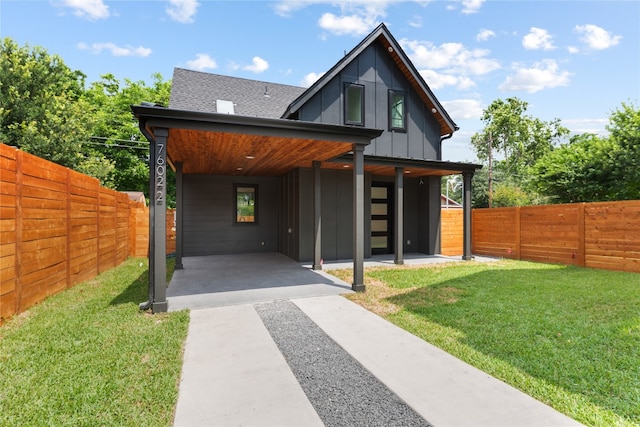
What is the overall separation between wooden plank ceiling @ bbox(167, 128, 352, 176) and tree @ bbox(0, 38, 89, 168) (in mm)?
7430

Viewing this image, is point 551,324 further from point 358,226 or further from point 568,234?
point 568,234

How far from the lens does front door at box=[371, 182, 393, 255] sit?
34.8 feet

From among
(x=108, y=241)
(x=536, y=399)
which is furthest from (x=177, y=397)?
(x=108, y=241)

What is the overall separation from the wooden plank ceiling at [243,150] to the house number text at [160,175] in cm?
57

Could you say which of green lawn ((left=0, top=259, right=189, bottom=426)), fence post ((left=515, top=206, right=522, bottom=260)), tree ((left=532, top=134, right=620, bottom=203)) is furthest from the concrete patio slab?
tree ((left=532, top=134, right=620, bottom=203))

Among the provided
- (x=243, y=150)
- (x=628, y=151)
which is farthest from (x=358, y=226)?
(x=628, y=151)

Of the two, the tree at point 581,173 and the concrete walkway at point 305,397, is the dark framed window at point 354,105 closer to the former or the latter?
the concrete walkway at point 305,397

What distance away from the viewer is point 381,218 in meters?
10.8

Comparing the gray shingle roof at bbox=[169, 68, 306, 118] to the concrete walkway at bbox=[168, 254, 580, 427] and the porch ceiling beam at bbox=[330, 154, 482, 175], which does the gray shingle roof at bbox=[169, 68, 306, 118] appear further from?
the concrete walkway at bbox=[168, 254, 580, 427]

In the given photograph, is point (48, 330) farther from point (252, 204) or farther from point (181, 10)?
point (181, 10)

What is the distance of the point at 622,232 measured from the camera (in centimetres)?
757

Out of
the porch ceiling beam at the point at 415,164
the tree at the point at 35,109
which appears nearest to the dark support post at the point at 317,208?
the porch ceiling beam at the point at 415,164

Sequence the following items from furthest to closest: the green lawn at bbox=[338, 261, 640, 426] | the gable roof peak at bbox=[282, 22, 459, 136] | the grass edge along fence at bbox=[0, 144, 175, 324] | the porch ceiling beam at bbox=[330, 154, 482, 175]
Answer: the gable roof peak at bbox=[282, 22, 459, 136], the porch ceiling beam at bbox=[330, 154, 482, 175], the grass edge along fence at bbox=[0, 144, 175, 324], the green lawn at bbox=[338, 261, 640, 426]

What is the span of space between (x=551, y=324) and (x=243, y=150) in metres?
5.93
